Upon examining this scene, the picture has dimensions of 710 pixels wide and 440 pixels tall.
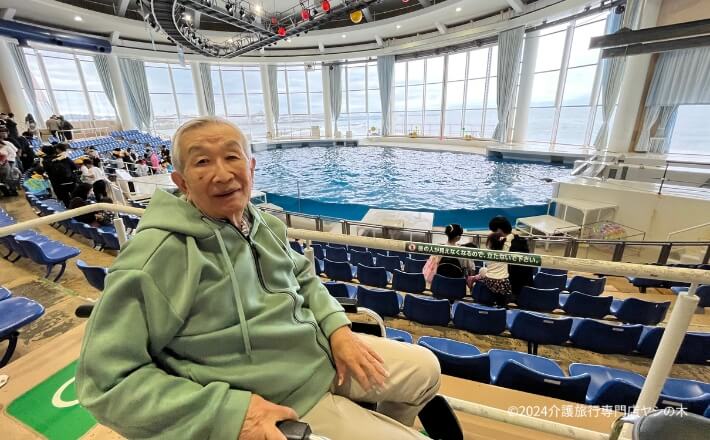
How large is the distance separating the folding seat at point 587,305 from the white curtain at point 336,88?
56.3 ft

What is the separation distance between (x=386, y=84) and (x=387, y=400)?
1727cm

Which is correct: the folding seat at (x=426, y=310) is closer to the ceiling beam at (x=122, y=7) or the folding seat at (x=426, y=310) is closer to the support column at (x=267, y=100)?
the ceiling beam at (x=122, y=7)

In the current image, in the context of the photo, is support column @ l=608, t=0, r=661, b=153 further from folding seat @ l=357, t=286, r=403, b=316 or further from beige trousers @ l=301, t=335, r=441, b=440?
beige trousers @ l=301, t=335, r=441, b=440

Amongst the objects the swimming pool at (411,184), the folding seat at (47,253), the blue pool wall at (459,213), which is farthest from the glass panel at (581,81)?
the folding seat at (47,253)

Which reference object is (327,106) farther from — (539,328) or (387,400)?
(387,400)

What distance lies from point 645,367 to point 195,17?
55.5ft

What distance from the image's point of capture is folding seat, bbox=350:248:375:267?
3.90m

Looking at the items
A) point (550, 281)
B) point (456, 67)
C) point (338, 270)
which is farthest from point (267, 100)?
point (550, 281)

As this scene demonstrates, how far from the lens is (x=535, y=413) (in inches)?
44.2

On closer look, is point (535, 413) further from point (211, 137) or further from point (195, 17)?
point (195, 17)

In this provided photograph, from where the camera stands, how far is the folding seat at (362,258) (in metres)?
3.90

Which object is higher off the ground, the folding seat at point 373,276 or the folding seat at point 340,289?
the folding seat at point 340,289

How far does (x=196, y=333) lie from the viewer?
2.22 feet

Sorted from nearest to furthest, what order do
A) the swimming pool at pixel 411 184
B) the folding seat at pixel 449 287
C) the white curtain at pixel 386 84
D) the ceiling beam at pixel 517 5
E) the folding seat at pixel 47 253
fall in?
1. the folding seat at pixel 47 253
2. the folding seat at pixel 449 287
3. the swimming pool at pixel 411 184
4. the ceiling beam at pixel 517 5
5. the white curtain at pixel 386 84
